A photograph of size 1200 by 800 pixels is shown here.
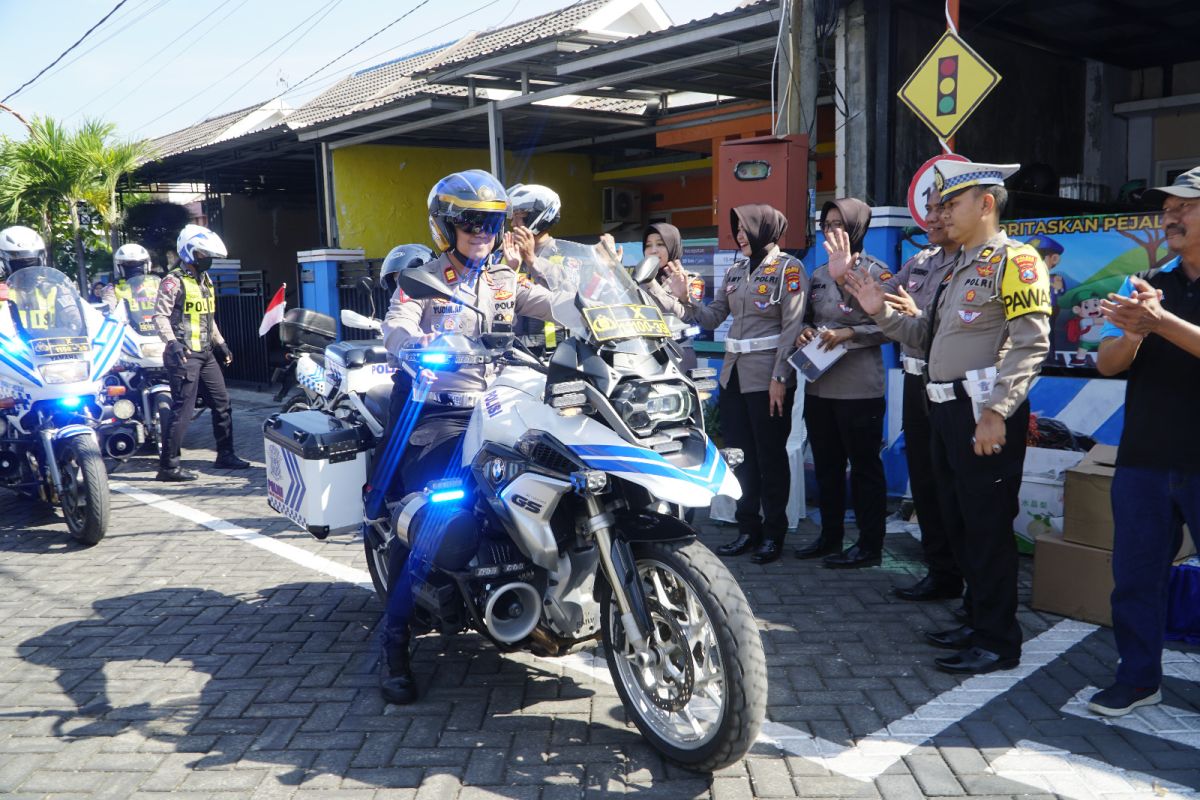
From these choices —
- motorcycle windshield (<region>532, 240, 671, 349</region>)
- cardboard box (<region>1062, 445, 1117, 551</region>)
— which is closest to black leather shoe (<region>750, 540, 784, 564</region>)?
cardboard box (<region>1062, 445, 1117, 551</region>)

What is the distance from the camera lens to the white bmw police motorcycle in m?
6.25

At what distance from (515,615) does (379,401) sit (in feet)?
4.53

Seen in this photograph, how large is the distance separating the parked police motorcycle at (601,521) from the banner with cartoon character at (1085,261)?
372 cm

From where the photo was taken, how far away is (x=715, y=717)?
324cm

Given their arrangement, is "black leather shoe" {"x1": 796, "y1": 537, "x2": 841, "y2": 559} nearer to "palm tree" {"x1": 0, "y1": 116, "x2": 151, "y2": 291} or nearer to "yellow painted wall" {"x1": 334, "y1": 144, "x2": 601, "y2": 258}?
"yellow painted wall" {"x1": 334, "y1": 144, "x2": 601, "y2": 258}

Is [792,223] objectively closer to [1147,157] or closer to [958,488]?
[958,488]

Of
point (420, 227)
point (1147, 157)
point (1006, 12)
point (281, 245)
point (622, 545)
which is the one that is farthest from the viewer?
point (281, 245)

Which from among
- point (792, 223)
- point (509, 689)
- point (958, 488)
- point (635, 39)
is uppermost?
point (635, 39)

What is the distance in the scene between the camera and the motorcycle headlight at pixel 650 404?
10.3ft

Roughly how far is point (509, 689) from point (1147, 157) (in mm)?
11532

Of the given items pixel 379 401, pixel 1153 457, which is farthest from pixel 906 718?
pixel 379 401

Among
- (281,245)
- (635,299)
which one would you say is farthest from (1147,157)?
(281,245)

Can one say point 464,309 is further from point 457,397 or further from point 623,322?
point 623,322

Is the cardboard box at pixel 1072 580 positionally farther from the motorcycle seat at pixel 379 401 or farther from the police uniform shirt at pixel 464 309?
the motorcycle seat at pixel 379 401
